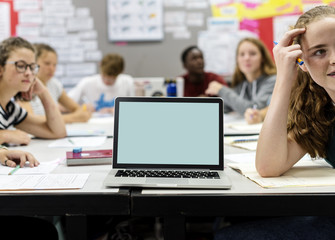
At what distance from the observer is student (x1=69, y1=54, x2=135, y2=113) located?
11.3ft

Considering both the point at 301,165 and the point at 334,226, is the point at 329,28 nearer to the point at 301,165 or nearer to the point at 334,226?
the point at 301,165

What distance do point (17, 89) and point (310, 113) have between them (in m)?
1.22

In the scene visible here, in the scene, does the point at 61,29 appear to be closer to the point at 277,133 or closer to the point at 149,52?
the point at 149,52

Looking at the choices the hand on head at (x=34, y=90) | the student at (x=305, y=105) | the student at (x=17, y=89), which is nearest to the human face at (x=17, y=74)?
the student at (x=17, y=89)

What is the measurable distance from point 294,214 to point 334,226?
0.23 m

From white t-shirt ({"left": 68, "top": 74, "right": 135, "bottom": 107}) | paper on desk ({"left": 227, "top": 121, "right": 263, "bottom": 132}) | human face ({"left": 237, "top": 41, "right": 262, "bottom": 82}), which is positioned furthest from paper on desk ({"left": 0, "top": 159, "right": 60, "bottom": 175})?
white t-shirt ({"left": 68, "top": 74, "right": 135, "bottom": 107})

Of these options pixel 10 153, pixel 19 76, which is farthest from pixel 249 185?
pixel 19 76

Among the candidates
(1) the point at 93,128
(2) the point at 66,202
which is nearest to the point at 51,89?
(1) the point at 93,128

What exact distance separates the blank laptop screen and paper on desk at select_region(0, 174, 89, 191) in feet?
0.43

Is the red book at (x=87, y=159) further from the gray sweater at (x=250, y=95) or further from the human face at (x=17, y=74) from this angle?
the gray sweater at (x=250, y=95)

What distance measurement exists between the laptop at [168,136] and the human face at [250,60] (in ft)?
5.69

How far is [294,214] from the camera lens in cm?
87

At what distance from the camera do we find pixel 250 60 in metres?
2.71

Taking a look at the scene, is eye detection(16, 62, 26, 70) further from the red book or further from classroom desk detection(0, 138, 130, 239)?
classroom desk detection(0, 138, 130, 239)
